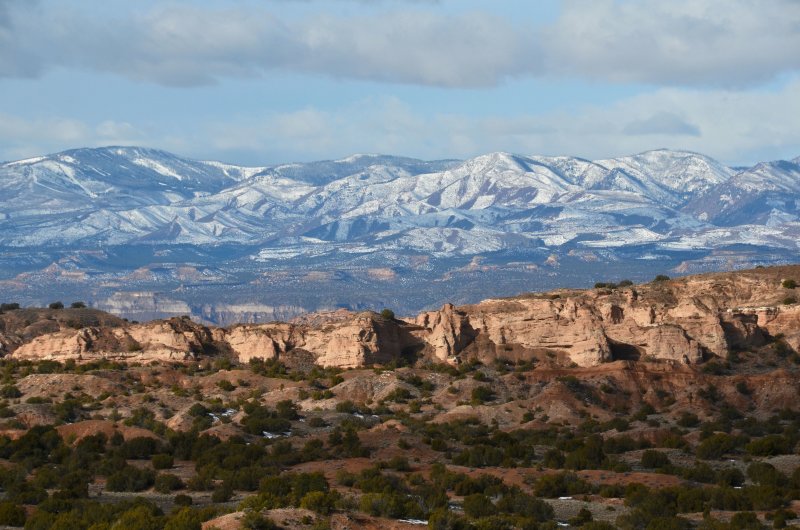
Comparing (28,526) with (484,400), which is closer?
(28,526)

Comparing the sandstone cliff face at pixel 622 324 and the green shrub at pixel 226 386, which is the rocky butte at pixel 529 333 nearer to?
the sandstone cliff face at pixel 622 324

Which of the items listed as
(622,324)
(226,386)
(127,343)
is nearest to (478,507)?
(226,386)

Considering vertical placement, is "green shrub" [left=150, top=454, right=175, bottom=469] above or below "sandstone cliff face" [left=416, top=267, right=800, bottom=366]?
below

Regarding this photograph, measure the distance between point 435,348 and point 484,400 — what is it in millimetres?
13021

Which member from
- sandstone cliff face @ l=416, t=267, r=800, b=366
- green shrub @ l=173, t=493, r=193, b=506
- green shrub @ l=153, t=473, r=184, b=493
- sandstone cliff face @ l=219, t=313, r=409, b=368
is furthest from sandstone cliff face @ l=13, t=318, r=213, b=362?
green shrub @ l=173, t=493, r=193, b=506

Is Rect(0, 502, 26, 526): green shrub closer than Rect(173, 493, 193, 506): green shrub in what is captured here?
Yes

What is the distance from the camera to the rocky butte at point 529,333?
100375 mm

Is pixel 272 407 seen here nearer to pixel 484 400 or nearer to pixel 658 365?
pixel 484 400

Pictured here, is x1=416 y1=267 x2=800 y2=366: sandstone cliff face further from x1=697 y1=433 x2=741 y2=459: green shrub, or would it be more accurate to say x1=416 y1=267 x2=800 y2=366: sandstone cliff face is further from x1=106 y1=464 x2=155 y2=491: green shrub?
x1=106 y1=464 x2=155 y2=491: green shrub

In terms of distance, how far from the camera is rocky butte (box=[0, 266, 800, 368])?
10038 cm

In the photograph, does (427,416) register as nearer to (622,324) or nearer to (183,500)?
(622,324)

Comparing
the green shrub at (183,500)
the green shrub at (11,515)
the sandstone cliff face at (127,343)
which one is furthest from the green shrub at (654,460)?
the sandstone cliff face at (127,343)

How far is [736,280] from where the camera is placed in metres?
110

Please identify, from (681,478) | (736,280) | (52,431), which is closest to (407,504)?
(681,478)
